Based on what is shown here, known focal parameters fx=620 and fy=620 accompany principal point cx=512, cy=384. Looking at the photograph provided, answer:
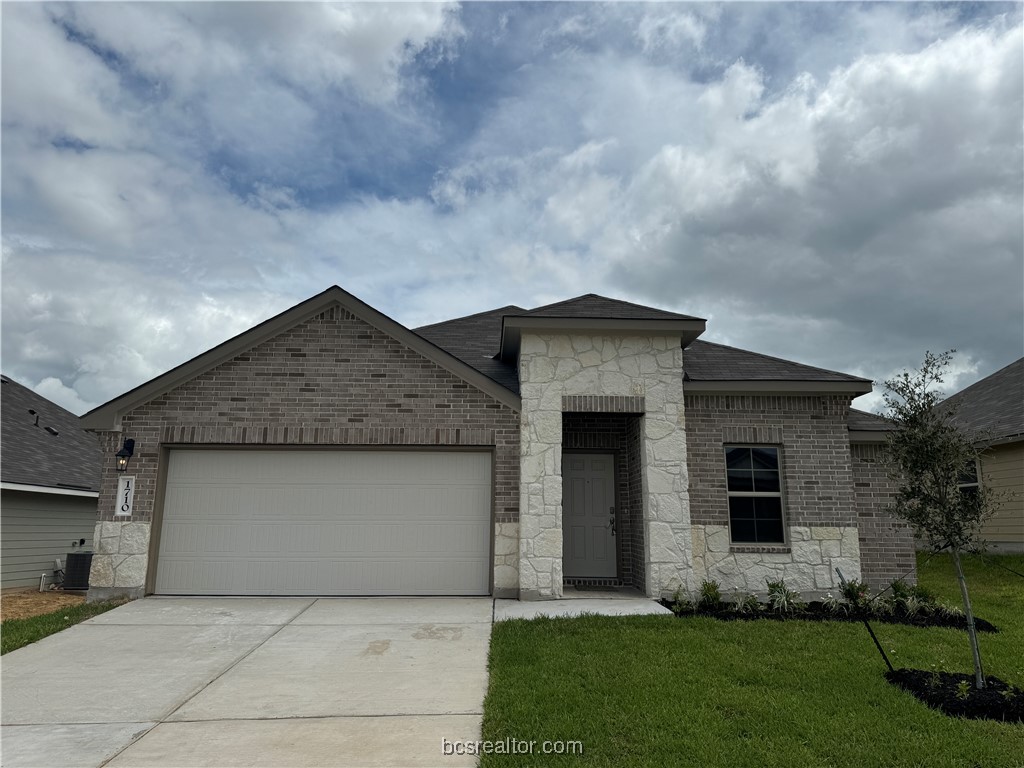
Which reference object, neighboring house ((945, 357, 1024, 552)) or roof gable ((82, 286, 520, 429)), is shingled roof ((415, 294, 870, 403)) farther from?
neighboring house ((945, 357, 1024, 552))

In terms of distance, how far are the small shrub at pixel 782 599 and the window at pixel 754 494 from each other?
77 cm

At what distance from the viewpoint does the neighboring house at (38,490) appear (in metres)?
12.6

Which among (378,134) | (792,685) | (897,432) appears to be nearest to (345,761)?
(792,685)

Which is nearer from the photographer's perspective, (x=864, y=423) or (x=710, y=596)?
(x=710, y=596)

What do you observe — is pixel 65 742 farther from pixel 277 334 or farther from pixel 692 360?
pixel 692 360

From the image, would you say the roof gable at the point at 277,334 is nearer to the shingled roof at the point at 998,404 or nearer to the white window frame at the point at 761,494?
the white window frame at the point at 761,494

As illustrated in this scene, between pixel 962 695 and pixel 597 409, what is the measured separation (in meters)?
5.67

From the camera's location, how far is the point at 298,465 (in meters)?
9.84

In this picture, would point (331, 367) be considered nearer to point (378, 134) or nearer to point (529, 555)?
point (529, 555)

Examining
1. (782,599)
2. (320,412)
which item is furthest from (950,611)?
(320,412)

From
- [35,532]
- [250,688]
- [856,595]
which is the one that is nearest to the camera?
[250,688]

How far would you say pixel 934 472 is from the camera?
5.50m

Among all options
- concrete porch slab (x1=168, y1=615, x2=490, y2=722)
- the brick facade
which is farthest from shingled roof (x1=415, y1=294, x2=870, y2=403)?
concrete porch slab (x1=168, y1=615, x2=490, y2=722)

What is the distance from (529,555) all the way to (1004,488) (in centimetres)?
1291
